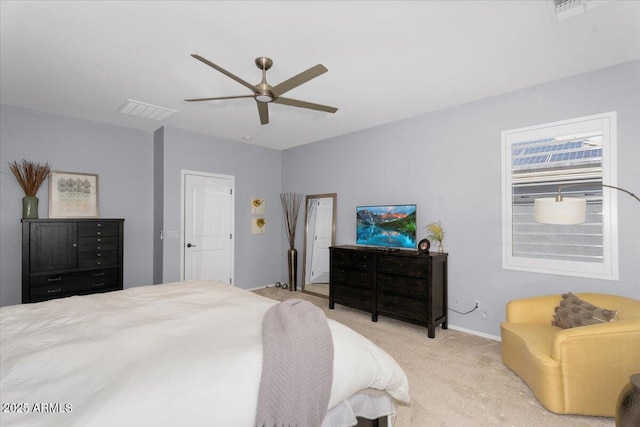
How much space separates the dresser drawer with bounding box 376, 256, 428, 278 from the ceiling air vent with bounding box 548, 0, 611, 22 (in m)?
2.50

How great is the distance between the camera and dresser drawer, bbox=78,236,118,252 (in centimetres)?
384

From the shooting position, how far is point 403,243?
421 centimetres

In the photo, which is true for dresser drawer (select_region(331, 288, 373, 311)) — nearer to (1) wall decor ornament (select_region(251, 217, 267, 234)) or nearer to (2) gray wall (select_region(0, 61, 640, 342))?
(2) gray wall (select_region(0, 61, 640, 342))

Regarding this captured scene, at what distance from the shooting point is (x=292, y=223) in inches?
234

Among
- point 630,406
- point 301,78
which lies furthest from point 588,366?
point 301,78

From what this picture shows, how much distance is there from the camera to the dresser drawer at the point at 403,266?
11.9ft

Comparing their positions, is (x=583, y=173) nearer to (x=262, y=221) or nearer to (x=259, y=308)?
(x=259, y=308)

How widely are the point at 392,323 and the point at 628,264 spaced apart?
246 centimetres

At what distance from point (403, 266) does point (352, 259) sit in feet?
2.79

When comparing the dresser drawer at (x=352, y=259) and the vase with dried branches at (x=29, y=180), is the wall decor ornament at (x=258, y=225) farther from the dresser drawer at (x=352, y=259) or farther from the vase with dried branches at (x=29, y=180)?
the vase with dried branches at (x=29, y=180)

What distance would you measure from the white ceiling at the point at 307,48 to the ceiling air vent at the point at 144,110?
11cm

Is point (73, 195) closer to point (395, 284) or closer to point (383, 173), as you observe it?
point (383, 173)

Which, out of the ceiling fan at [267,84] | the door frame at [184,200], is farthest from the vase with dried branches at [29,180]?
the ceiling fan at [267,84]

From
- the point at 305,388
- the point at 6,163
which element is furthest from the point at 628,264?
the point at 6,163
